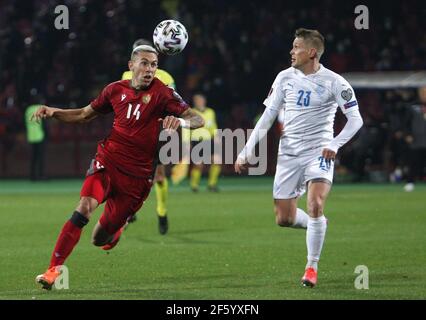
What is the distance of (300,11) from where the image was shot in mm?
34375

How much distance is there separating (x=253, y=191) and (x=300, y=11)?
11.7 meters

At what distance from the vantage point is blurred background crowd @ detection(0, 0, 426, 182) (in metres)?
28.3

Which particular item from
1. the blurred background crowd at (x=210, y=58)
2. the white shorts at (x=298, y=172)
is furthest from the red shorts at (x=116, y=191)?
the blurred background crowd at (x=210, y=58)

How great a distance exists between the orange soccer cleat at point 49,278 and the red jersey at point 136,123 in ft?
4.07

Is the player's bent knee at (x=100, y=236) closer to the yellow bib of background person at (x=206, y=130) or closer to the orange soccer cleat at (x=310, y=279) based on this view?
the orange soccer cleat at (x=310, y=279)

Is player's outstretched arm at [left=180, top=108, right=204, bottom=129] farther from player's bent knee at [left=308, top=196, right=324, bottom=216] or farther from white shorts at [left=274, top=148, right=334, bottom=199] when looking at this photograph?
player's bent knee at [left=308, top=196, right=324, bottom=216]

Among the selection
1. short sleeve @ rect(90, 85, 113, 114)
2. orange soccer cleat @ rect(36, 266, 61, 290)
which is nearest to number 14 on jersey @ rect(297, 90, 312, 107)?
short sleeve @ rect(90, 85, 113, 114)

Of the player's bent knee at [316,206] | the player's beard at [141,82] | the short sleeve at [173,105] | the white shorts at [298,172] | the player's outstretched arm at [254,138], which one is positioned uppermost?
the player's beard at [141,82]

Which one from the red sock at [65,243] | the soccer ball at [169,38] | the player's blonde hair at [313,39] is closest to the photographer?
the red sock at [65,243]

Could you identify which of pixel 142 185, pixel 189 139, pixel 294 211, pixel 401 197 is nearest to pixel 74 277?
pixel 142 185

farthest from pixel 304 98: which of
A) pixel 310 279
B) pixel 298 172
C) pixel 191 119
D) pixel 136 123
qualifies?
pixel 310 279

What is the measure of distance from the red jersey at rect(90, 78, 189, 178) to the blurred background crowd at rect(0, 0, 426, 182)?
17048 mm

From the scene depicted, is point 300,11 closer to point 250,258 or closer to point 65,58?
point 65,58

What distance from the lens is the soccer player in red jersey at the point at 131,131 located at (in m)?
10.3
